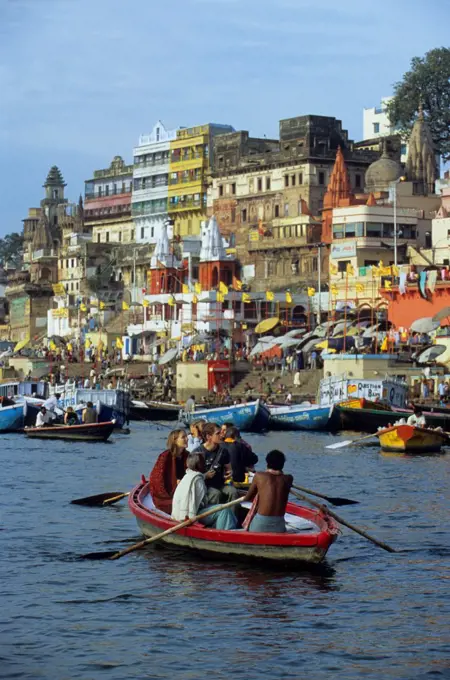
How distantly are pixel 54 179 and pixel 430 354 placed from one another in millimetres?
85950

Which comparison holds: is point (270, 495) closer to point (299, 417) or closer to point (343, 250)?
point (299, 417)

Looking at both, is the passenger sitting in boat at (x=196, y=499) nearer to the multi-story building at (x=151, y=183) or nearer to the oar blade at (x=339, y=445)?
the oar blade at (x=339, y=445)

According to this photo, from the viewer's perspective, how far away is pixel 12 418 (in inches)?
2020

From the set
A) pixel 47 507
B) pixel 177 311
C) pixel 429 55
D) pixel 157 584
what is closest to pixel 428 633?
pixel 157 584

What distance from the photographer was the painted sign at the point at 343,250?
80.6 m

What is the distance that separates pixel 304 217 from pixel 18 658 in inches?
2939

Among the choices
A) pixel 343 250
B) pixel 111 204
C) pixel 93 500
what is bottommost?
pixel 93 500

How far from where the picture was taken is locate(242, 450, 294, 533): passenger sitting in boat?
18609 mm

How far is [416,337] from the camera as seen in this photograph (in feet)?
220

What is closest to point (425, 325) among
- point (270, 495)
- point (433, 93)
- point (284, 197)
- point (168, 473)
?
point (284, 197)

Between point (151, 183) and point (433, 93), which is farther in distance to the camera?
point (151, 183)

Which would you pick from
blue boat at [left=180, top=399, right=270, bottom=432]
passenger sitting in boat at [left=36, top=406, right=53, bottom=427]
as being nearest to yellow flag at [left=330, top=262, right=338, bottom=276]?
blue boat at [left=180, top=399, right=270, bottom=432]

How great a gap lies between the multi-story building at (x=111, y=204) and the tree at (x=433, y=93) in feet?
86.2

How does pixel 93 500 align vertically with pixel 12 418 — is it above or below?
below
